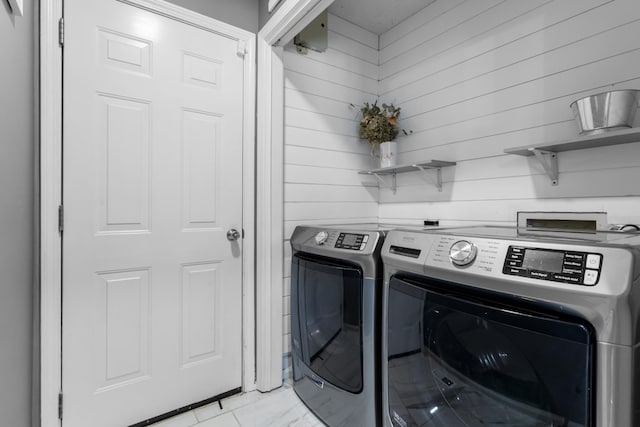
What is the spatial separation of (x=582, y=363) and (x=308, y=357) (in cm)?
131

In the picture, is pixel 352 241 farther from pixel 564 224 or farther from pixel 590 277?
pixel 564 224

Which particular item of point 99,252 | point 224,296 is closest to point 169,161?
point 99,252

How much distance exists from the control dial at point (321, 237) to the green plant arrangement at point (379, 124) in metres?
0.93

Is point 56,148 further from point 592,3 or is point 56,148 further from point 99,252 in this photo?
point 592,3

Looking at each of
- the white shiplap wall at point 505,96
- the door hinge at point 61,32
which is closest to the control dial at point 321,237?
the white shiplap wall at point 505,96

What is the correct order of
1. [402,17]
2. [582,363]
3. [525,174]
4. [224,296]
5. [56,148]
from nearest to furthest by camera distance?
[582,363]
[56,148]
[525,174]
[224,296]
[402,17]

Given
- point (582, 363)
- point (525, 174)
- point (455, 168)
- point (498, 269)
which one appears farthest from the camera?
point (455, 168)

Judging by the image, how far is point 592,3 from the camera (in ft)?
4.80

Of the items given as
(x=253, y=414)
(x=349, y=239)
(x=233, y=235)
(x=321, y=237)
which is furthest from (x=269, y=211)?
(x=253, y=414)

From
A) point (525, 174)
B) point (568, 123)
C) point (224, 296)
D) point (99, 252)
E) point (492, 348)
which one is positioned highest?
point (568, 123)

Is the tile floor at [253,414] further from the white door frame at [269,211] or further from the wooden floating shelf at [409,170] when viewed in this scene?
the wooden floating shelf at [409,170]

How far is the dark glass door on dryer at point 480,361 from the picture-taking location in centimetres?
78

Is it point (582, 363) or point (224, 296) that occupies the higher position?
point (582, 363)

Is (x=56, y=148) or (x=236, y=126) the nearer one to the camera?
(x=56, y=148)
